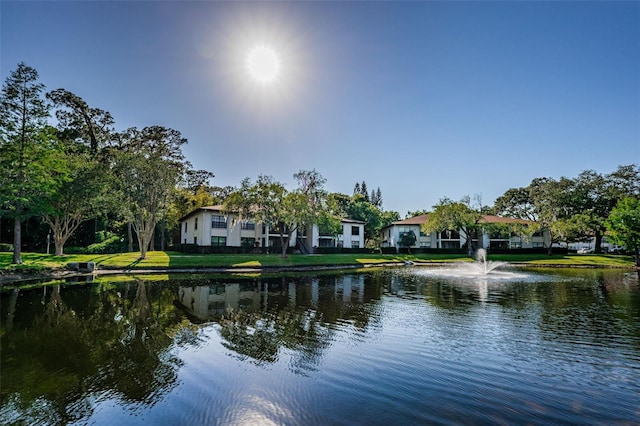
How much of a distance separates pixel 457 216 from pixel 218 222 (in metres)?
34.1

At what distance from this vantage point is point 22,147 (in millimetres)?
26000

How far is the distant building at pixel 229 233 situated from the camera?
151 feet

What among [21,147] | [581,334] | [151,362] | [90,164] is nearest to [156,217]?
[90,164]

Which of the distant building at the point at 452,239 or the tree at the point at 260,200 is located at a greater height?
the tree at the point at 260,200

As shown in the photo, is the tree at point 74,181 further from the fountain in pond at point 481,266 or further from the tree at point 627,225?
the tree at point 627,225

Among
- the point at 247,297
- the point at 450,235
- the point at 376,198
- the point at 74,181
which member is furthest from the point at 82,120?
the point at 376,198

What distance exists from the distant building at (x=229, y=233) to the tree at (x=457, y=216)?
17737 mm

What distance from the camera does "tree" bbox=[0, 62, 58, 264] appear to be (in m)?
25.3

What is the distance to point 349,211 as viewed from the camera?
7575 centimetres

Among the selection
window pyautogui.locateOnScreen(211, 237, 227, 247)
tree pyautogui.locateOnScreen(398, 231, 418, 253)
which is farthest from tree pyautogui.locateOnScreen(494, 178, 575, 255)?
window pyautogui.locateOnScreen(211, 237, 227, 247)

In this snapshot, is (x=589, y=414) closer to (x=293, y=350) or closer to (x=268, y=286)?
(x=293, y=350)

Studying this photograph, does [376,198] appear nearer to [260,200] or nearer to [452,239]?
[452,239]

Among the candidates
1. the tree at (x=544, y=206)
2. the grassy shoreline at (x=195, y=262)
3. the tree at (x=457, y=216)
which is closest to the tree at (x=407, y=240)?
the tree at (x=457, y=216)

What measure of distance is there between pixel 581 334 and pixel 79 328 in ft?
46.9
